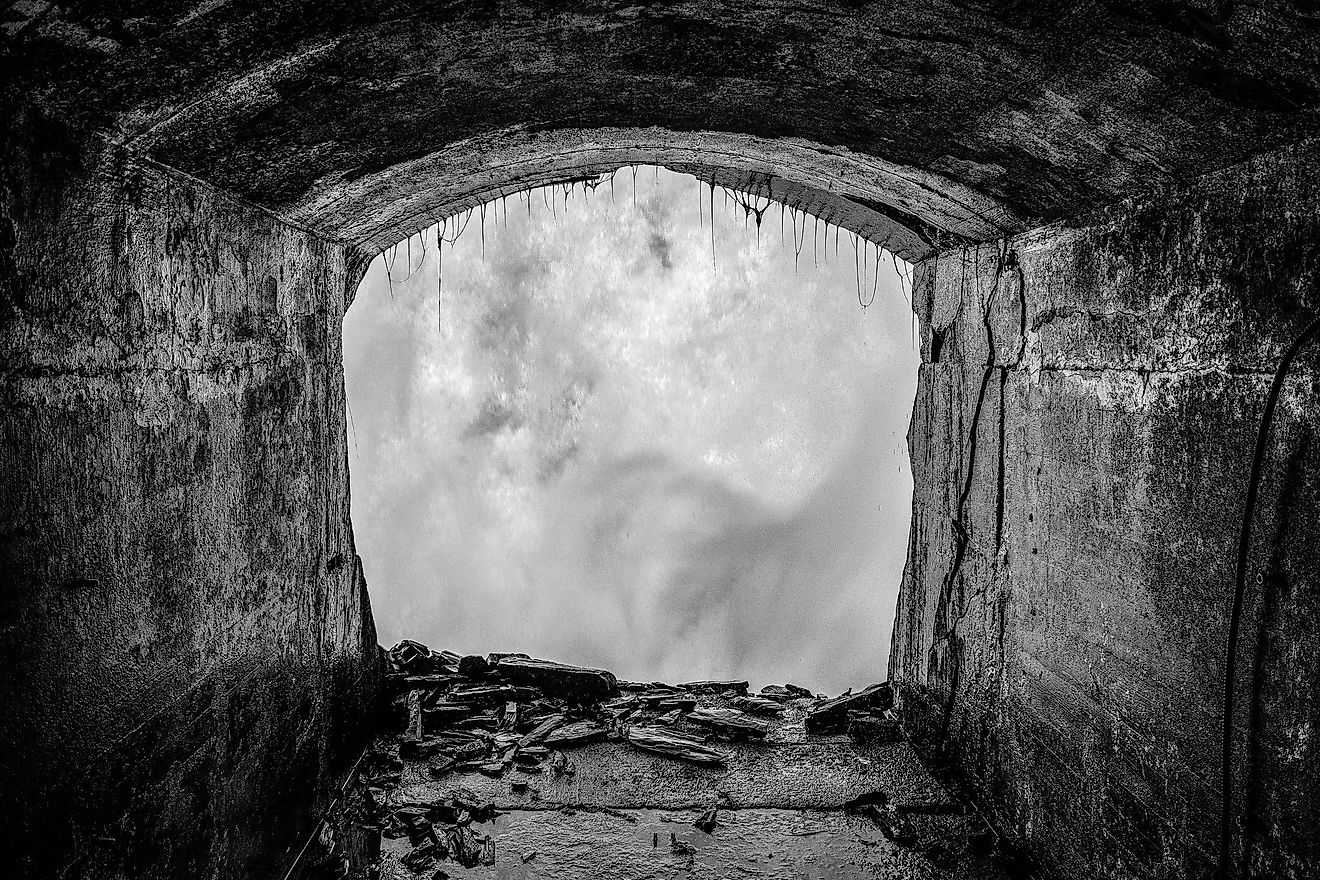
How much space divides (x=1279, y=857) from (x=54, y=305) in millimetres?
3877

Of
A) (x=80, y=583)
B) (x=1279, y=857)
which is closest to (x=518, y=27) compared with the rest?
(x=80, y=583)

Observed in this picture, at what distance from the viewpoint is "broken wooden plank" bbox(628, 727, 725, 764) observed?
5418 mm

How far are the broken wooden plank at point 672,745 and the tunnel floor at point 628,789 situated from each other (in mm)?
14

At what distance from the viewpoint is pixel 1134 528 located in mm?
3299

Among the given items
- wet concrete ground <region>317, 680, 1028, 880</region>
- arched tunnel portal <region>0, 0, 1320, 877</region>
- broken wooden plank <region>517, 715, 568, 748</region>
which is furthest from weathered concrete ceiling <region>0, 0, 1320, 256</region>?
broken wooden plank <region>517, 715, 568, 748</region>

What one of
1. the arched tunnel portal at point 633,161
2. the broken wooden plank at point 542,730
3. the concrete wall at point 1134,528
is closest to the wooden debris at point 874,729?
the concrete wall at point 1134,528

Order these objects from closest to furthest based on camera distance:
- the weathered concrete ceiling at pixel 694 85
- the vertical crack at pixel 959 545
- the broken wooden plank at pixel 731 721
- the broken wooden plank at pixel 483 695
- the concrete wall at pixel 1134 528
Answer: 1. the weathered concrete ceiling at pixel 694 85
2. the concrete wall at pixel 1134 528
3. the vertical crack at pixel 959 545
4. the broken wooden plank at pixel 731 721
5. the broken wooden plank at pixel 483 695

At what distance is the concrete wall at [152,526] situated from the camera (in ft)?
7.61

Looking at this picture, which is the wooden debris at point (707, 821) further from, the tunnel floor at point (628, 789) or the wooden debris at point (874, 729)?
the wooden debris at point (874, 729)

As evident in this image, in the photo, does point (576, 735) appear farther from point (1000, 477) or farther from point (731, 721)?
point (1000, 477)

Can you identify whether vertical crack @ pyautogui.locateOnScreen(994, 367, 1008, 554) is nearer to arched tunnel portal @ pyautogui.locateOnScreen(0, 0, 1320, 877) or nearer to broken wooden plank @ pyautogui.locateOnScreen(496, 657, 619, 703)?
arched tunnel portal @ pyautogui.locateOnScreen(0, 0, 1320, 877)

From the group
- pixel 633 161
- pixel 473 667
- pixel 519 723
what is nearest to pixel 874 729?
pixel 519 723

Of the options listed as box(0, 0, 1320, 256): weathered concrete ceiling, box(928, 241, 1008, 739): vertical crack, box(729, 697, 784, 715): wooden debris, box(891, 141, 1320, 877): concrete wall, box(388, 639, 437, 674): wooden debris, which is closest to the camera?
box(0, 0, 1320, 256): weathered concrete ceiling

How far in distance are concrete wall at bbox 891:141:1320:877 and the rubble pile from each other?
4.48 feet
